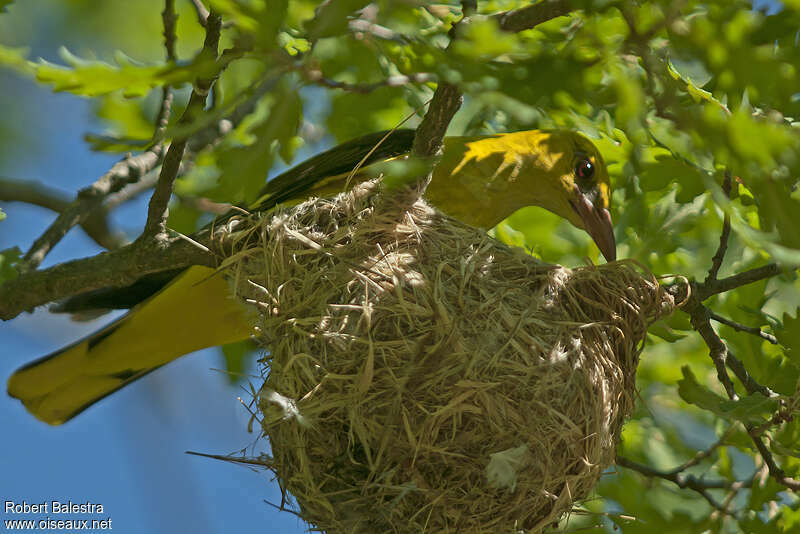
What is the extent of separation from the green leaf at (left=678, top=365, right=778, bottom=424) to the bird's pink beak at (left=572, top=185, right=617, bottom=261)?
0.97 meters

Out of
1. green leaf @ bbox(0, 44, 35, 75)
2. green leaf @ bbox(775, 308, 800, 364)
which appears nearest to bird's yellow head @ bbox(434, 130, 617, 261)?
green leaf @ bbox(775, 308, 800, 364)

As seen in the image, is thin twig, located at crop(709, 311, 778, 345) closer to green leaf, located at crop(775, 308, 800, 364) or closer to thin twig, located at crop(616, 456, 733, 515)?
green leaf, located at crop(775, 308, 800, 364)

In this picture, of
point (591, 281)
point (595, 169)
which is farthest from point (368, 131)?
point (591, 281)

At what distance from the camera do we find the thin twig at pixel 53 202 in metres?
3.75

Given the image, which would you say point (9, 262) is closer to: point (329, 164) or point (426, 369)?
point (329, 164)

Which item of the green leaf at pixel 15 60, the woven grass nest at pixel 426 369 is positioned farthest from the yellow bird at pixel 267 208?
the green leaf at pixel 15 60

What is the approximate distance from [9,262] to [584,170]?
2374 millimetres

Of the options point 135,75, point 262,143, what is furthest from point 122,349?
point 262,143

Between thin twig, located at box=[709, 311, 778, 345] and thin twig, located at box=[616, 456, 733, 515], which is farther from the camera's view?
thin twig, located at box=[616, 456, 733, 515]

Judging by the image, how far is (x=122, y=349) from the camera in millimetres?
3383

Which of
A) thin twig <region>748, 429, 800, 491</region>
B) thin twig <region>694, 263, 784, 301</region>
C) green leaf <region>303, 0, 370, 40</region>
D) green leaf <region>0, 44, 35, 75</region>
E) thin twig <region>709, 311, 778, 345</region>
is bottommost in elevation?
thin twig <region>748, 429, 800, 491</region>

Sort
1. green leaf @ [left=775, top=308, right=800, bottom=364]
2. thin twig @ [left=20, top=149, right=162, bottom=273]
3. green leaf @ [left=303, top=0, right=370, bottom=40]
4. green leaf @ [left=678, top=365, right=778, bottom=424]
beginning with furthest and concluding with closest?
thin twig @ [left=20, top=149, right=162, bottom=273] < green leaf @ [left=775, top=308, right=800, bottom=364] < green leaf @ [left=678, top=365, right=778, bottom=424] < green leaf @ [left=303, top=0, right=370, bottom=40]

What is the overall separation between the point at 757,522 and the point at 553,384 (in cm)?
100

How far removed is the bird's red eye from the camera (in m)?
3.52
